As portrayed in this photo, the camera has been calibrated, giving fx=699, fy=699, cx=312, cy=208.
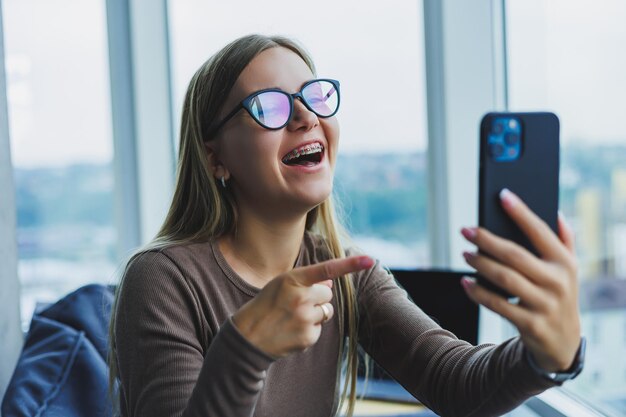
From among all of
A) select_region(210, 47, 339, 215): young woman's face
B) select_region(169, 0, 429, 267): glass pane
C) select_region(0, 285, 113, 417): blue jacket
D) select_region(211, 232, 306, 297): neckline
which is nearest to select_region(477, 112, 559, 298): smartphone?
select_region(210, 47, 339, 215): young woman's face

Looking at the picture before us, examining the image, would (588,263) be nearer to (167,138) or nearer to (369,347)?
(369,347)

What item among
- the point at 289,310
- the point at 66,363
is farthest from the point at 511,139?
the point at 66,363

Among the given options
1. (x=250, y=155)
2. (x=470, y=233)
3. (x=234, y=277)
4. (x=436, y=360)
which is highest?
(x=250, y=155)

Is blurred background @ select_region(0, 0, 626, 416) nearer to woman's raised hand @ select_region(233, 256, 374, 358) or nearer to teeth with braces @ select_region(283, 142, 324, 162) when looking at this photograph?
teeth with braces @ select_region(283, 142, 324, 162)

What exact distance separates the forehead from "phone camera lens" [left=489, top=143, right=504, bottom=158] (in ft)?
1.66

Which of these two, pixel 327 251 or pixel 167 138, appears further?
pixel 167 138

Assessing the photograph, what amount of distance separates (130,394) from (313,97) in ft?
1.97

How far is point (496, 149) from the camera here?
32.9 inches

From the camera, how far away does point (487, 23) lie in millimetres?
2172

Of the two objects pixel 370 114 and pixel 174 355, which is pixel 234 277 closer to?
pixel 174 355

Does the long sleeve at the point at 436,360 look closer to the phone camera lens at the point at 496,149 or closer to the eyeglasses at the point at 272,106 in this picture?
the phone camera lens at the point at 496,149

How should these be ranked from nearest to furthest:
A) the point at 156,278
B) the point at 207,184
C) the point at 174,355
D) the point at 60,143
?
the point at 174,355 → the point at 156,278 → the point at 207,184 → the point at 60,143

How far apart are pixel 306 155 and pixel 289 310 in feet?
1.39

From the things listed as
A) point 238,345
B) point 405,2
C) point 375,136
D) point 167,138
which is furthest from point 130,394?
point 167,138
